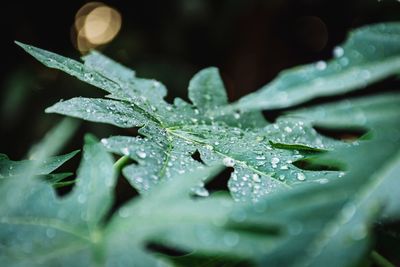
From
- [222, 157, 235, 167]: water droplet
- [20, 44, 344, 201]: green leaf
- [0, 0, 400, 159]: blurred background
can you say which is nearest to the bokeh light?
[0, 0, 400, 159]: blurred background

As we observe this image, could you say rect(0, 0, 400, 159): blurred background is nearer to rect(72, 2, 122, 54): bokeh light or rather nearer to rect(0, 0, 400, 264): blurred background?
rect(0, 0, 400, 264): blurred background

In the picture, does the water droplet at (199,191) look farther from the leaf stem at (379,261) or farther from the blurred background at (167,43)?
the blurred background at (167,43)

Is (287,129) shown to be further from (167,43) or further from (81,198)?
(167,43)

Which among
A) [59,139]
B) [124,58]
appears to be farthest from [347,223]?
[124,58]

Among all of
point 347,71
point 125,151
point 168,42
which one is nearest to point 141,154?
point 125,151

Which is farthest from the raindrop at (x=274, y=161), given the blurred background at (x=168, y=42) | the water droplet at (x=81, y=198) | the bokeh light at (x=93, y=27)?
the bokeh light at (x=93, y=27)

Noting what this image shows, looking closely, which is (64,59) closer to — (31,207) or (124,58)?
(31,207)
